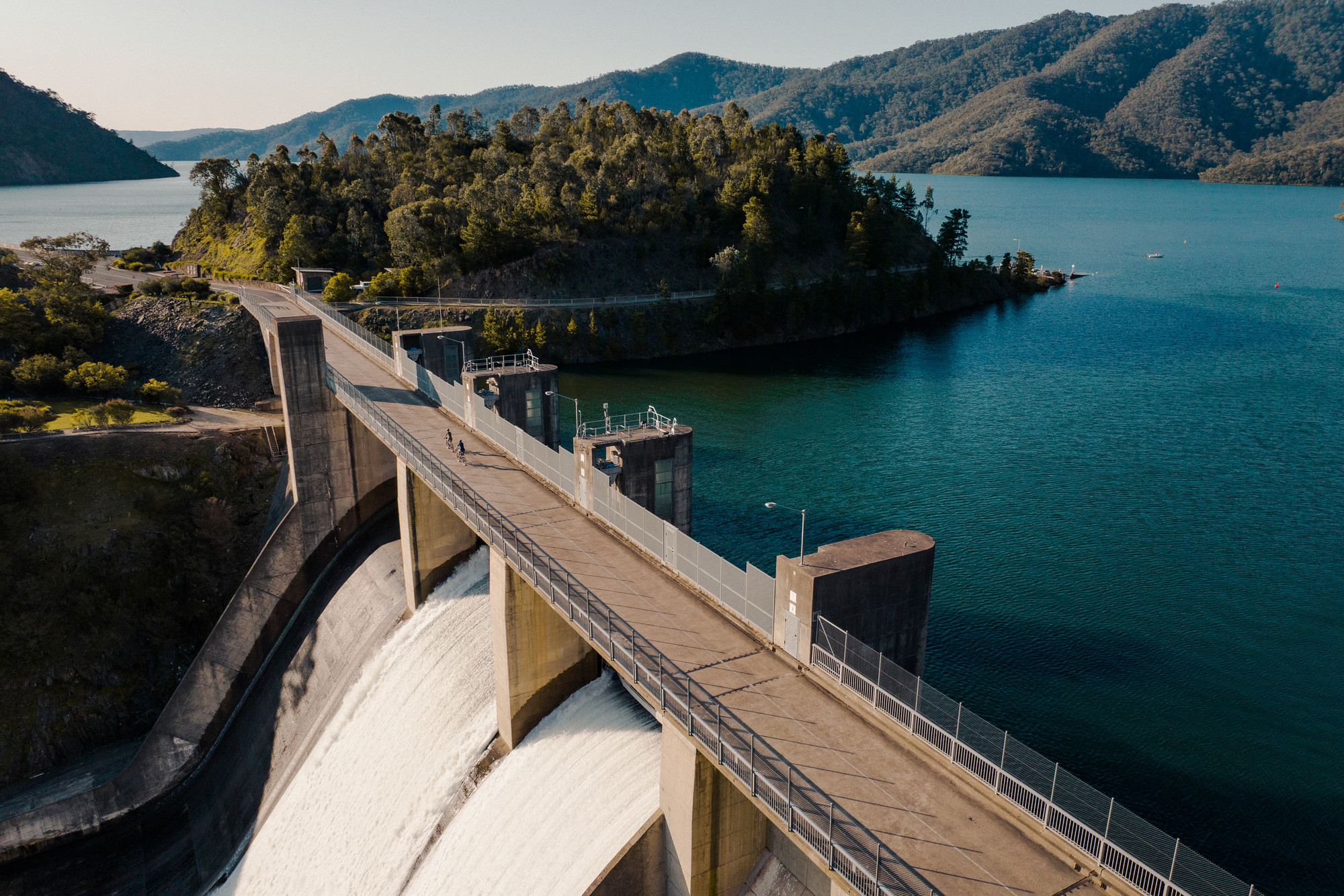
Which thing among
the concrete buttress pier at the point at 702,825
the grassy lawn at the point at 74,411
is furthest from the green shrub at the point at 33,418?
the concrete buttress pier at the point at 702,825

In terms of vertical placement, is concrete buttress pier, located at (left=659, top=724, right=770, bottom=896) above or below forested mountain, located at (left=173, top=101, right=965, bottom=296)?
below

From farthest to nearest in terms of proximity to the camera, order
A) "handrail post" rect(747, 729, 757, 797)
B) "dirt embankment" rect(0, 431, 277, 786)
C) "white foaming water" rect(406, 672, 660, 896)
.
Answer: "dirt embankment" rect(0, 431, 277, 786)
"white foaming water" rect(406, 672, 660, 896)
"handrail post" rect(747, 729, 757, 797)

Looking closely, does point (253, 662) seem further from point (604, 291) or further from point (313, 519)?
point (604, 291)

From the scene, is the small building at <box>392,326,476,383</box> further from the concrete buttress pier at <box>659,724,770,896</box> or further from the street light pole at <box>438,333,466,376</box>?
the concrete buttress pier at <box>659,724,770,896</box>

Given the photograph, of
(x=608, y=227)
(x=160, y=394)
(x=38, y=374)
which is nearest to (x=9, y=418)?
(x=160, y=394)

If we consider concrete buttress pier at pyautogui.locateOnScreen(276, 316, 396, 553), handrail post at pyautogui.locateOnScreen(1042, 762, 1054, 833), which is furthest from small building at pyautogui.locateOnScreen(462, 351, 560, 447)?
handrail post at pyautogui.locateOnScreen(1042, 762, 1054, 833)

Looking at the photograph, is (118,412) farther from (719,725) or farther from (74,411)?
(719,725)

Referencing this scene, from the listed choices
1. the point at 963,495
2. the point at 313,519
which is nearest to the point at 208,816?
the point at 313,519
